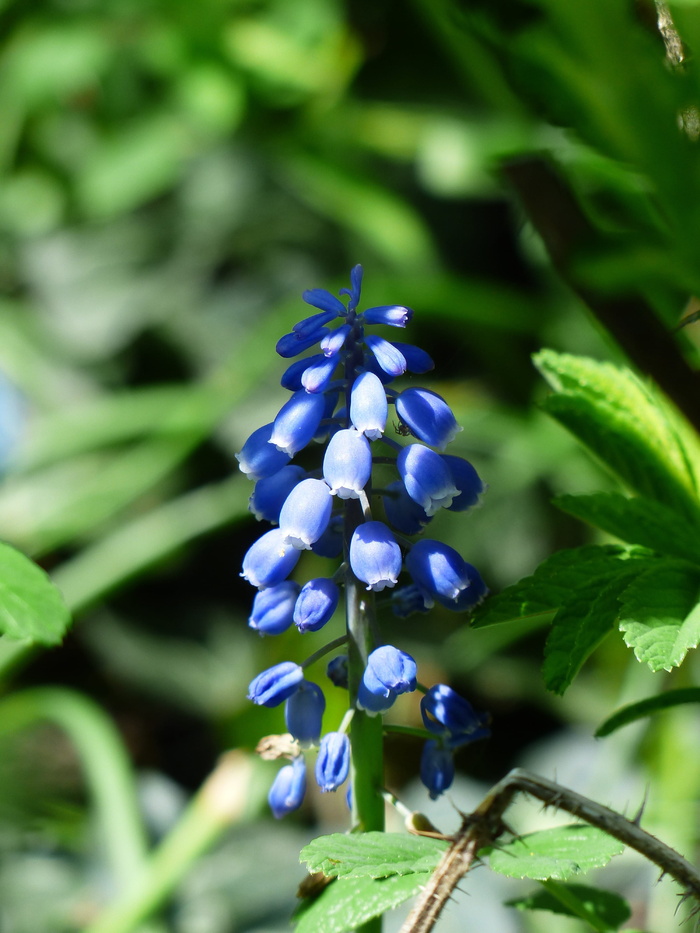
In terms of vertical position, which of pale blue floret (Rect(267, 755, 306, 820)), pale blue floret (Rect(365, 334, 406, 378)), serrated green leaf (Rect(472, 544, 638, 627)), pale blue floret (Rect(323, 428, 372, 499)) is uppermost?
pale blue floret (Rect(365, 334, 406, 378))

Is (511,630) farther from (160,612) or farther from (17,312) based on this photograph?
(17,312)

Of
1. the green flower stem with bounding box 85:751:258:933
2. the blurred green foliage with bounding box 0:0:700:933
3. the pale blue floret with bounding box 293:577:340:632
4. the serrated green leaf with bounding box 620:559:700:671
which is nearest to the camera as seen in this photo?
the serrated green leaf with bounding box 620:559:700:671

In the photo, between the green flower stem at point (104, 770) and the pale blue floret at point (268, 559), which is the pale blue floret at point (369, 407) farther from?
the green flower stem at point (104, 770)

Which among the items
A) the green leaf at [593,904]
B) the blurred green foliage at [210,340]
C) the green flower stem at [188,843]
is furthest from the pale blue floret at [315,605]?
the blurred green foliage at [210,340]

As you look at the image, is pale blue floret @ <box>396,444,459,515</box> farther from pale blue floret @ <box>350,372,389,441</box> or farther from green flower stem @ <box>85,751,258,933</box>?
green flower stem @ <box>85,751,258,933</box>

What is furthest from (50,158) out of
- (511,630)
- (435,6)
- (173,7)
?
(511,630)

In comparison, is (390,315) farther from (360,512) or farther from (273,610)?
(273,610)

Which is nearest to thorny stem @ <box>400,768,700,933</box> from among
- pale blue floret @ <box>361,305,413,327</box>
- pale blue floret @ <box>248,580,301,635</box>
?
pale blue floret @ <box>248,580,301,635</box>

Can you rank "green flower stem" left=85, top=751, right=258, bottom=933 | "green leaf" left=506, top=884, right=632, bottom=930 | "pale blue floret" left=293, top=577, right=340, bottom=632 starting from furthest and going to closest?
1. "green flower stem" left=85, top=751, right=258, bottom=933
2. "green leaf" left=506, top=884, right=632, bottom=930
3. "pale blue floret" left=293, top=577, right=340, bottom=632
